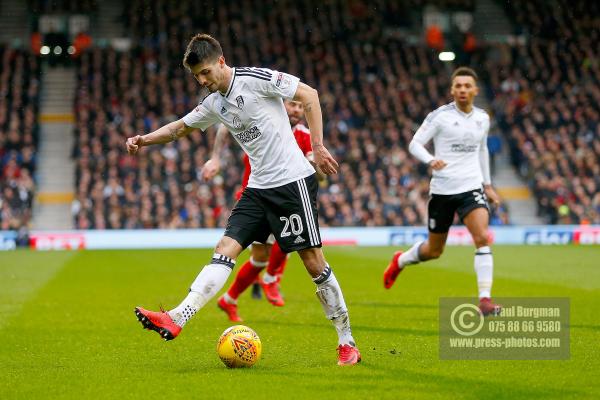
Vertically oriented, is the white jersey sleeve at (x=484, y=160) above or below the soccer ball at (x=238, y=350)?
above

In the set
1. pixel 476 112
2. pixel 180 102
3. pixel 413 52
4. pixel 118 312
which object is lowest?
pixel 118 312

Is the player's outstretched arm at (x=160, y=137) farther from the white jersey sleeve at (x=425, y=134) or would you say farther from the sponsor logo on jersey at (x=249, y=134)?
the white jersey sleeve at (x=425, y=134)

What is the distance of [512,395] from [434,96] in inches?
1098

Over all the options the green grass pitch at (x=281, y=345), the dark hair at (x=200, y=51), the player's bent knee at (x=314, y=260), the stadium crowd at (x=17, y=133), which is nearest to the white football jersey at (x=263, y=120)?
the dark hair at (x=200, y=51)

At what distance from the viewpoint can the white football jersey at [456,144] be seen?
405 inches

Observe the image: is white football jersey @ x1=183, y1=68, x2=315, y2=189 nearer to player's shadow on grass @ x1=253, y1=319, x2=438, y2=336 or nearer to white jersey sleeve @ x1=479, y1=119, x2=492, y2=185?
player's shadow on grass @ x1=253, y1=319, x2=438, y2=336

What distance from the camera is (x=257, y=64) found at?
1312 inches

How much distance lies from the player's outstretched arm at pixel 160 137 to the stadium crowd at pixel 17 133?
2121 cm

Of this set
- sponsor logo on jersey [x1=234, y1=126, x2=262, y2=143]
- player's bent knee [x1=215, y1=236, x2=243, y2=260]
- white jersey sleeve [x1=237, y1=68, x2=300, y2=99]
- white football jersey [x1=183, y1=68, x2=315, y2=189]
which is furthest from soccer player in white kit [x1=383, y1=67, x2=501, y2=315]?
player's bent knee [x1=215, y1=236, x2=243, y2=260]

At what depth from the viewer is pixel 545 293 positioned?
12.7m

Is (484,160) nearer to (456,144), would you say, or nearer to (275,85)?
(456,144)

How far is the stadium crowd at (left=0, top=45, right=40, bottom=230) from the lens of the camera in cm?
2764

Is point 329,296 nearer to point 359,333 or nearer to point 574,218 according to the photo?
point 359,333

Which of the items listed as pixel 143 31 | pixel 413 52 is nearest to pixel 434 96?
pixel 413 52
